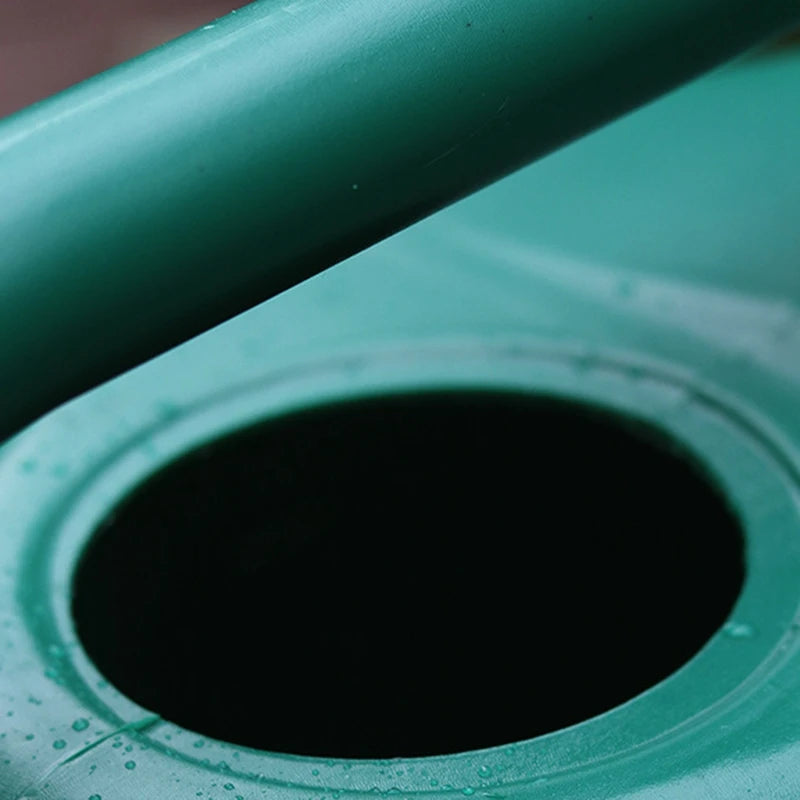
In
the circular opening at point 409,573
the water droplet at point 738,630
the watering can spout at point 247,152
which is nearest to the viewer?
the watering can spout at point 247,152

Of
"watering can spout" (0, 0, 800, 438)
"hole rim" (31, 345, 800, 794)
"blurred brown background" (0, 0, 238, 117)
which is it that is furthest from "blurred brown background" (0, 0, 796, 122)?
"watering can spout" (0, 0, 800, 438)

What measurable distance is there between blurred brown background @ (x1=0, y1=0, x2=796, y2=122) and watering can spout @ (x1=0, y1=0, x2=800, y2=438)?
2251 millimetres

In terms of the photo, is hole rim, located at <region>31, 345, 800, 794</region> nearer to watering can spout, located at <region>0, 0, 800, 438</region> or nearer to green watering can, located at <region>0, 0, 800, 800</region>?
green watering can, located at <region>0, 0, 800, 800</region>

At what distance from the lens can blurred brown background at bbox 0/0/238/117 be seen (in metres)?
2.62

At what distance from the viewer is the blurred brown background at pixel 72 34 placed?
2.62 m

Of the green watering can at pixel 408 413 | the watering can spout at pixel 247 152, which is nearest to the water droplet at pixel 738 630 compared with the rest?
the green watering can at pixel 408 413

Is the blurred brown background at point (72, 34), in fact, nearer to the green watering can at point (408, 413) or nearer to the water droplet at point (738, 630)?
the green watering can at point (408, 413)

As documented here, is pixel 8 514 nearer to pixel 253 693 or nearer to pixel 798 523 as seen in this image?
pixel 253 693

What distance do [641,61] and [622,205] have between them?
44 centimetres

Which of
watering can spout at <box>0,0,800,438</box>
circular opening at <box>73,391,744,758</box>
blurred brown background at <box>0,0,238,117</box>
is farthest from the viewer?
blurred brown background at <box>0,0,238,117</box>

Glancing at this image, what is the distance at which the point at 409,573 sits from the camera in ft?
3.01

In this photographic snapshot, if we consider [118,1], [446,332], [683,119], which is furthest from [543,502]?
[118,1]

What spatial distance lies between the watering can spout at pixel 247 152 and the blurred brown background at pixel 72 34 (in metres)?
2.25

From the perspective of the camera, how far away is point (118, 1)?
107 inches
